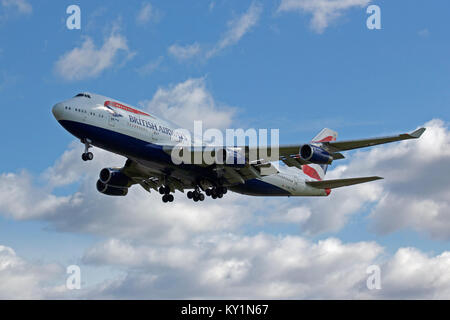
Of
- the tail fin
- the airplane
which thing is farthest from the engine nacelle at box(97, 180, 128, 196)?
the tail fin

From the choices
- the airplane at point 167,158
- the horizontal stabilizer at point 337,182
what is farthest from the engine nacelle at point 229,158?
the horizontal stabilizer at point 337,182

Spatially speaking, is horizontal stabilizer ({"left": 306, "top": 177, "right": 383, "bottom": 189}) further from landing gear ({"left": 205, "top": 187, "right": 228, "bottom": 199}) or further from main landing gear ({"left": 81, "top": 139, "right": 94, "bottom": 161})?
main landing gear ({"left": 81, "top": 139, "right": 94, "bottom": 161})

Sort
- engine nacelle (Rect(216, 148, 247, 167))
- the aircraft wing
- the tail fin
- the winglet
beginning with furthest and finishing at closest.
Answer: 1. the tail fin
2. engine nacelle (Rect(216, 148, 247, 167))
3. the aircraft wing
4. the winglet

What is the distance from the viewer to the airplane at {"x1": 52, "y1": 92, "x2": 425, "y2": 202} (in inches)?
1555

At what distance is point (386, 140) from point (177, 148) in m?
14.2

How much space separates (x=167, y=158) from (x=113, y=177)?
9887mm

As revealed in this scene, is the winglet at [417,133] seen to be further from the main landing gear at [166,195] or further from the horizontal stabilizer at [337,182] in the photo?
the main landing gear at [166,195]

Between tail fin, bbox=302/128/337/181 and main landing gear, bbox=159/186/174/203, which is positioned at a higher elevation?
Result: tail fin, bbox=302/128/337/181

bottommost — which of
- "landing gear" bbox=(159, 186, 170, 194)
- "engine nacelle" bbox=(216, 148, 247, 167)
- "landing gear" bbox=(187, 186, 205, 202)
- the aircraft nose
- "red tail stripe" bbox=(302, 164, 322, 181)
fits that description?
"landing gear" bbox=(187, 186, 205, 202)

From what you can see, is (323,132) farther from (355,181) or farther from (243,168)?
(243,168)
